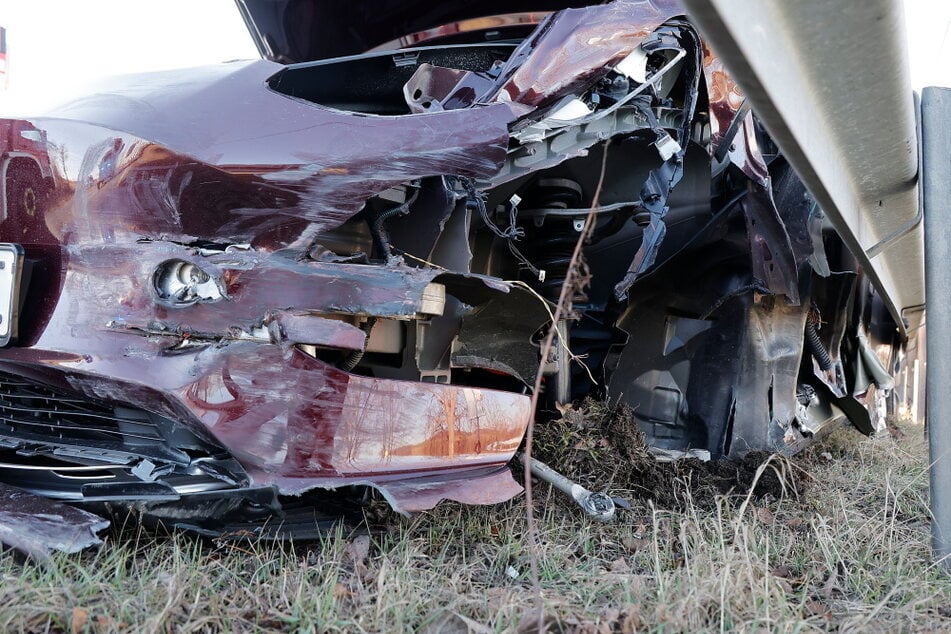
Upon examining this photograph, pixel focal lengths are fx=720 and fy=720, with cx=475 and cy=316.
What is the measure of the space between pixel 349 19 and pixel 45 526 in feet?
7.47

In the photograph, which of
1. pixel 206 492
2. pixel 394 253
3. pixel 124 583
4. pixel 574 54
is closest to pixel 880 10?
pixel 574 54

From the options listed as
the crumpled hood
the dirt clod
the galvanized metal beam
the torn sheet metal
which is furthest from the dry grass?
the crumpled hood

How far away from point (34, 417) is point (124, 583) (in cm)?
72

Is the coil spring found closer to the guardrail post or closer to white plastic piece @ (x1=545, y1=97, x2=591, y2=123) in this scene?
white plastic piece @ (x1=545, y1=97, x2=591, y2=123)

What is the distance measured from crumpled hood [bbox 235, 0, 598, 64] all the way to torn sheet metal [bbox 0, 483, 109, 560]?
82.7 inches

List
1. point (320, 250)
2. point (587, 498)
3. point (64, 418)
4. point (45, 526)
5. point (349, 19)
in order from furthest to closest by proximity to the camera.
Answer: point (349, 19) → point (587, 498) → point (64, 418) → point (320, 250) → point (45, 526)

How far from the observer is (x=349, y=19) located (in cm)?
305

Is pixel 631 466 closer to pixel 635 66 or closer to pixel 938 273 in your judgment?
pixel 938 273

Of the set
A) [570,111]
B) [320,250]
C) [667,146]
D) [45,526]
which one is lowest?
[45,526]

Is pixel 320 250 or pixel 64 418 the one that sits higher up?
pixel 320 250

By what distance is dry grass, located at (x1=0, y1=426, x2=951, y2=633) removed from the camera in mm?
1477

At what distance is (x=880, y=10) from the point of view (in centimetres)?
143

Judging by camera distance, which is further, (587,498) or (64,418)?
(587,498)

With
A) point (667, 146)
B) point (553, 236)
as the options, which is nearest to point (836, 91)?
point (667, 146)
